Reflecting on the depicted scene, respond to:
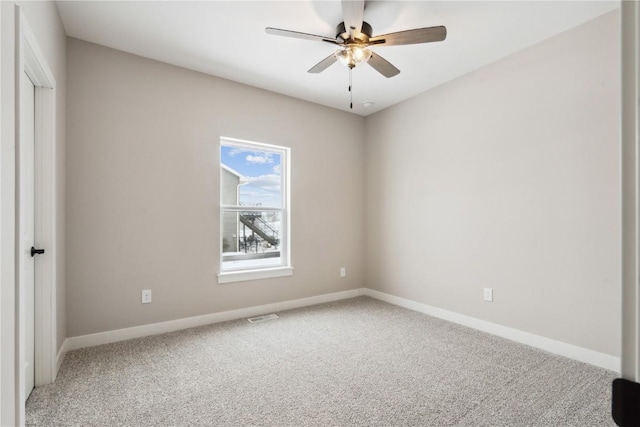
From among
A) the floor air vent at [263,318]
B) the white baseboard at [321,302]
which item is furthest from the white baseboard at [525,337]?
the floor air vent at [263,318]

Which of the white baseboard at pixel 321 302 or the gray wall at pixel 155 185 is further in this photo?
the gray wall at pixel 155 185

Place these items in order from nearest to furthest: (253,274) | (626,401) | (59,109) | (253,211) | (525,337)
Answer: (626,401) → (59,109) → (525,337) → (253,274) → (253,211)

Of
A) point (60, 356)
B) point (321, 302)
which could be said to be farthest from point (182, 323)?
point (321, 302)

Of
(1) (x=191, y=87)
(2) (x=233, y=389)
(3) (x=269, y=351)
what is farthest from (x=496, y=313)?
(1) (x=191, y=87)

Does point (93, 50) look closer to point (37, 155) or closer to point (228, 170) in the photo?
point (37, 155)

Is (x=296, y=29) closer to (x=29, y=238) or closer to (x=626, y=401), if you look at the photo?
(x=29, y=238)

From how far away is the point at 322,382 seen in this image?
7.43 feet

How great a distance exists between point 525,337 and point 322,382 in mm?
1932

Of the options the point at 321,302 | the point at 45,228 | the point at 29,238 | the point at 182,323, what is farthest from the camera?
the point at 321,302

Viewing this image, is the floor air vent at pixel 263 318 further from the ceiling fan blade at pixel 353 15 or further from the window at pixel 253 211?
the ceiling fan blade at pixel 353 15

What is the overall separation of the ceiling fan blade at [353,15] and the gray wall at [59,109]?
184cm

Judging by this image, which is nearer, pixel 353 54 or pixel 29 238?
pixel 29 238

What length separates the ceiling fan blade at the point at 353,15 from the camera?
1999 millimetres

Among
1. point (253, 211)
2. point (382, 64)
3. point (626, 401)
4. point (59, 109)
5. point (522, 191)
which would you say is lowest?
point (626, 401)
